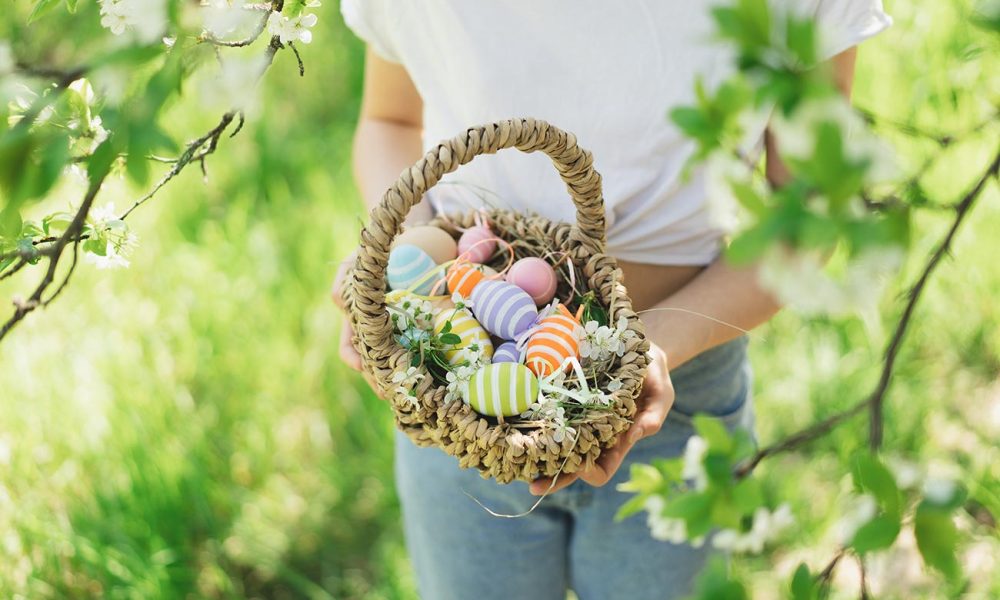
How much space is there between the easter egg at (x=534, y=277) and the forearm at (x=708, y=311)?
12 cm

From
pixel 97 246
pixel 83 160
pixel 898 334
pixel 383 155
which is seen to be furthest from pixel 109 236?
pixel 898 334

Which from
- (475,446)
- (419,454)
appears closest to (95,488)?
(419,454)

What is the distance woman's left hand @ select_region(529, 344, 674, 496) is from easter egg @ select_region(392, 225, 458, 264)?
11.9 inches

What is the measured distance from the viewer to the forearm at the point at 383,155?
1123mm

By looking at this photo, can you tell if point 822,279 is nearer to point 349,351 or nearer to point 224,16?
point 224,16

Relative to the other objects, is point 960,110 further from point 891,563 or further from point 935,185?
point 891,563

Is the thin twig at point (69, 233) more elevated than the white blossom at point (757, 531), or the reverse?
the thin twig at point (69, 233)

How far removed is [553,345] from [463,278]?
0.16 metres

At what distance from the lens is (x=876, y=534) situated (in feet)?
1.43

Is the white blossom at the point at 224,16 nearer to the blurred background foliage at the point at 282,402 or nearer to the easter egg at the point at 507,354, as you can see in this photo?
the easter egg at the point at 507,354

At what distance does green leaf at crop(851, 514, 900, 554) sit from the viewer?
434 mm

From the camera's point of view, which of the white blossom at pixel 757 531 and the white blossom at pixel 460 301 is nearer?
the white blossom at pixel 757 531

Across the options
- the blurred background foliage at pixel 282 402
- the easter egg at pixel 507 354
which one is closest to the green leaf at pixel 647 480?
the easter egg at pixel 507 354

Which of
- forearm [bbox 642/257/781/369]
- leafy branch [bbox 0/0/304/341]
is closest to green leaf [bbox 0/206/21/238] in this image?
leafy branch [bbox 0/0/304/341]
